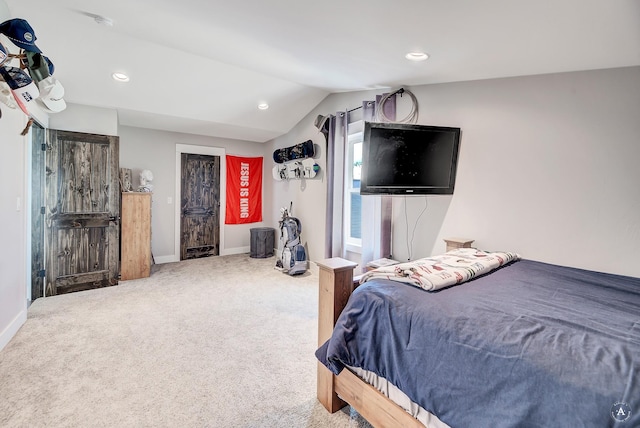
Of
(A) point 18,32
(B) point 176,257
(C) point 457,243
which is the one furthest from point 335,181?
(B) point 176,257

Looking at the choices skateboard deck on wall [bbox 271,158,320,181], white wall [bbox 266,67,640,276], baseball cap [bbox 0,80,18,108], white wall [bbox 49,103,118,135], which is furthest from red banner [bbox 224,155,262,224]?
baseball cap [bbox 0,80,18,108]

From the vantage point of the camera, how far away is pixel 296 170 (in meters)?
4.92

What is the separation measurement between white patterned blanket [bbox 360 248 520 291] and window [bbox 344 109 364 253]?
1995 millimetres

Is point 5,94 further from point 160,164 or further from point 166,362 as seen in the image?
point 160,164

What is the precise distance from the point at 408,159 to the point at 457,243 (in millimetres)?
827

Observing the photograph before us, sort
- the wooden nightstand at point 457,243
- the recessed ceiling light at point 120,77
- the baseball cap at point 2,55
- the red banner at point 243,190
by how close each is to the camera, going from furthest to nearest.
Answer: the red banner at point 243,190 < the recessed ceiling light at point 120,77 < the wooden nightstand at point 457,243 < the baseball cap at point 2,55

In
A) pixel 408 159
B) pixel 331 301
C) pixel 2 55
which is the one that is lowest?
pixel 331 301

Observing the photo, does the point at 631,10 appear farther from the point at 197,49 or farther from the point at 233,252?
the point at 233,252

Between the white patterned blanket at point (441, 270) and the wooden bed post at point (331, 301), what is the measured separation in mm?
146

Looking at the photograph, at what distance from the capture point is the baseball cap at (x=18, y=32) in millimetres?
1496

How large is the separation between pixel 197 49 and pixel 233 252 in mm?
3909

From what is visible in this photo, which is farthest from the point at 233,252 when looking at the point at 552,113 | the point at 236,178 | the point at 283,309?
the point at 552,113

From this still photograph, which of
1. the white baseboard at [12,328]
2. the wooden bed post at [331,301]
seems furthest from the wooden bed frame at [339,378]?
the white baseboard at [12,328]

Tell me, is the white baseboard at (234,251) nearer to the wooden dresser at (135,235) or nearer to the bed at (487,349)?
the wooden dresser at (135,235)
